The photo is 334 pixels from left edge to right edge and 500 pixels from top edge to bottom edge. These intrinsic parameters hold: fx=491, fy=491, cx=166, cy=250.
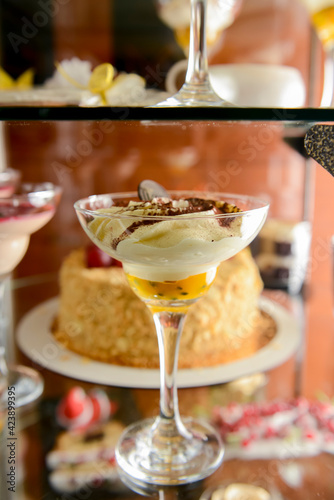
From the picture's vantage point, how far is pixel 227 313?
2.82 feet

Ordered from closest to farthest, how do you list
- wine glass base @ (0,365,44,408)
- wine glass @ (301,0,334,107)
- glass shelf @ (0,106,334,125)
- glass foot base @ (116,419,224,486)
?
1. glass shelf @ (0,106,334,125)
2. glass foot base @ (116,419,224,486)
3. wine glass base @ (0,365,44,408)
4. wine glass @ (301,0,334,107)

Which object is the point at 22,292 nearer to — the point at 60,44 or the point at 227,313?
the point at 227,313

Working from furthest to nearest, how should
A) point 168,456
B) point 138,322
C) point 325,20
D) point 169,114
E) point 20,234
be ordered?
point 325,20
point 138,322
point 20,234
point 168,456
point 169,114

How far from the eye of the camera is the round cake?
0.81m

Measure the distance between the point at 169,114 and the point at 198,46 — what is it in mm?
126

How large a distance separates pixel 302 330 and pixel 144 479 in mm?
510

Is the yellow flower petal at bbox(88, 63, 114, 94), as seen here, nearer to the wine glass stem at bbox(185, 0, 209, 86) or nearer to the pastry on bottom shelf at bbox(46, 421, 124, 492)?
the wine glass stem at bbox(185, 0, 209, 86)

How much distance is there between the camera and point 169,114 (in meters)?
0.39

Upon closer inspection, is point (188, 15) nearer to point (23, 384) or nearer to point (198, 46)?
point (198, 46)

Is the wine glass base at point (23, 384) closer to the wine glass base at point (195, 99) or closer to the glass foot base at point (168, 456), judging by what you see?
the glass foot base at point (168, 456)

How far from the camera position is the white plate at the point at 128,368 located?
0.72 metres

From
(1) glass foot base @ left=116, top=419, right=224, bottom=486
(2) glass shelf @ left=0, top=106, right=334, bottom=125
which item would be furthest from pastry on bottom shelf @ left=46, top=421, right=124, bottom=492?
(2) glass shelf @ left=0, top=106, right=334, bottom=125

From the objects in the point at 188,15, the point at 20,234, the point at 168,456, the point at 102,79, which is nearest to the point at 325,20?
the point at 188,15

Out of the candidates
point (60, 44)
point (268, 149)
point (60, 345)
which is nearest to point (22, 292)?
point (60, 345)
